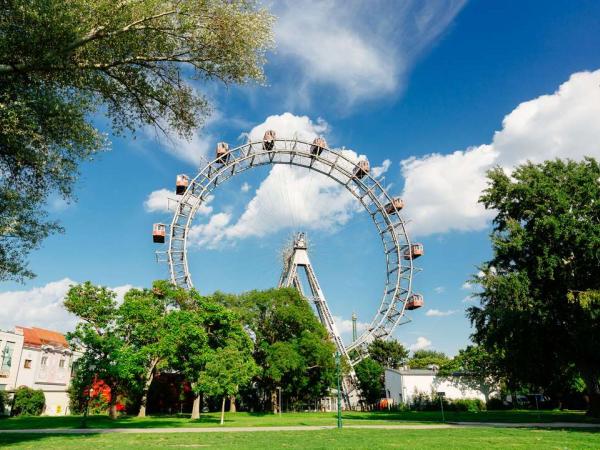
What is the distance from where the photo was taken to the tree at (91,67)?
930 centimetres

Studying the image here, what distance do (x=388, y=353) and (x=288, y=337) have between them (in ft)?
124

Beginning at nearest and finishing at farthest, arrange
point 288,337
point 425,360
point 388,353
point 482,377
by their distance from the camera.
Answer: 1. point 288,337
2. point 482,377
3. point 388,353
4. point 425,360

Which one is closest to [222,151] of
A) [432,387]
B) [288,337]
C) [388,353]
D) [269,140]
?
[269,140]

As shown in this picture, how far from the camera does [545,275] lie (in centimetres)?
2427

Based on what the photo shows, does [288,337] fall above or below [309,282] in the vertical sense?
below

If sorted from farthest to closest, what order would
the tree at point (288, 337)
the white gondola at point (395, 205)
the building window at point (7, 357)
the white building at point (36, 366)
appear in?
the white gondola at point (395, 205), the tree at point (288, 337), the white building at point (36, 366), the building window at point (7, 357)

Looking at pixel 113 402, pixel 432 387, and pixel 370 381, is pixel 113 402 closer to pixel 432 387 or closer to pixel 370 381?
pixel 432 387

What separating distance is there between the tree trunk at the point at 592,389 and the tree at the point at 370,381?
1421 inches

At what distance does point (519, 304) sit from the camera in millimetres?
24812

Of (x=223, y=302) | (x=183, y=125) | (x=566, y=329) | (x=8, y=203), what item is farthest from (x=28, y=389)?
(x=566, y=329)

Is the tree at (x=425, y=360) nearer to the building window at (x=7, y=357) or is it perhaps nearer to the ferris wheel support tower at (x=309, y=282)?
the ferris wheel support tower at (x=309, y=282)

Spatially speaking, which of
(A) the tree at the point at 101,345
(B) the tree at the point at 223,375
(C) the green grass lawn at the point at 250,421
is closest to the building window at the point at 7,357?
(C) the green grass lawn at the point at 250,421

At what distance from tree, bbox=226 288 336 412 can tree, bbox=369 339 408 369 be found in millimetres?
32103

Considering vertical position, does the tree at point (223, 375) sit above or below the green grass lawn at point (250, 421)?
above
